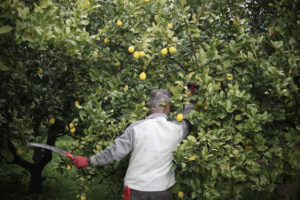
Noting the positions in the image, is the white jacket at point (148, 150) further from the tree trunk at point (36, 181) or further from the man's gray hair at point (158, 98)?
the tree trunk at point (36, 181)

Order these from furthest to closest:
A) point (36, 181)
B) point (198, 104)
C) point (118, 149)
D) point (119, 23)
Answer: point (36, 181) → point (119, 23) → point (198, 104) → point (118, 149)

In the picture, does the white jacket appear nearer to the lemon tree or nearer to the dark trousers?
the dark trousers

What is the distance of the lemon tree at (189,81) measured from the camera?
2.11m

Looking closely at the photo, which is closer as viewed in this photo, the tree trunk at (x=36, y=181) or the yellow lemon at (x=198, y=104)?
the yellow lemon at (x=198, y=104)

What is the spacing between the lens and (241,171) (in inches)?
83.3

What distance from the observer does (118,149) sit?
232cm

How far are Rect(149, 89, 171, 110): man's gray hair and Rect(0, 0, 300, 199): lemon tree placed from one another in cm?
9

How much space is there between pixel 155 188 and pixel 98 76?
130cm

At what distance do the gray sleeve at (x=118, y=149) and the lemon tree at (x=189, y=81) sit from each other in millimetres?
170

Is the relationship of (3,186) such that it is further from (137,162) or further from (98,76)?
(137,162)

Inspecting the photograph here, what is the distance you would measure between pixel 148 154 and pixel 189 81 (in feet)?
2.15

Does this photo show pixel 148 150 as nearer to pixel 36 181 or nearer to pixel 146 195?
pixel 146 195

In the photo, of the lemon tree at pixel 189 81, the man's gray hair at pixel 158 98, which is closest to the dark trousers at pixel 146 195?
the lemon tree at pixel 189 81

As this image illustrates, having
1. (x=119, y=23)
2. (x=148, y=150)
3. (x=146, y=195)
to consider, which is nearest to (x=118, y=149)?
(x=148, y=150)
